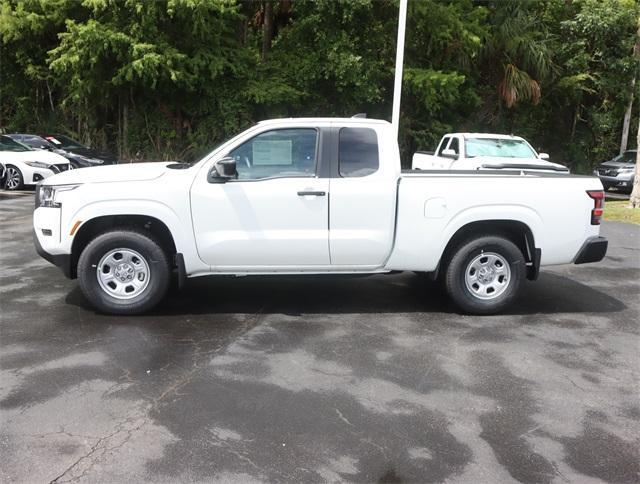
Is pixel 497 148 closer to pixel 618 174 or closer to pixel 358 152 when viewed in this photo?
pixel 618 174

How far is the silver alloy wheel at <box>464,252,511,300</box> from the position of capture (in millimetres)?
6273

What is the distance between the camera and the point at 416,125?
24172mm

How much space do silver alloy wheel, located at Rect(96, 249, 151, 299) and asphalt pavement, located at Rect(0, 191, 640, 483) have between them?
10.5 inches

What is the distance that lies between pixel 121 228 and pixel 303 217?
1.72 m

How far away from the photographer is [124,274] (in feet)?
19.4

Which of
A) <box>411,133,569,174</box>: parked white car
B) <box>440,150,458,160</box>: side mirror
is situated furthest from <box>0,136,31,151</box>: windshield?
<box>440,150,458,160</box>: side mirror

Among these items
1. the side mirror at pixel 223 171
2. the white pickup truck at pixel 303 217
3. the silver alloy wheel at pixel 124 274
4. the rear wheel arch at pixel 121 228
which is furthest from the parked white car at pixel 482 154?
the silver alloy wheel at pixel 124 274

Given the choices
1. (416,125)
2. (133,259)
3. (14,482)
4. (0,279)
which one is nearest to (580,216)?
(133,259)

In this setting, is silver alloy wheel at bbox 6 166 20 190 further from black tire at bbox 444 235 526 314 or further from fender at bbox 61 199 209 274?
black tire at bbox 444 235 526 314

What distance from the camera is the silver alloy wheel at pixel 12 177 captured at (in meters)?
15.8

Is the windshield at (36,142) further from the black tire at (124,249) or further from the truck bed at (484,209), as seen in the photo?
the truck bed at (484,209)

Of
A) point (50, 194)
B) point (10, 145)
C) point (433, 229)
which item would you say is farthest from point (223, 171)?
point (10, 145)

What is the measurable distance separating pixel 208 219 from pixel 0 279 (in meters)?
3.05

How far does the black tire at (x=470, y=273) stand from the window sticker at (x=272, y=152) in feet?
6.32
